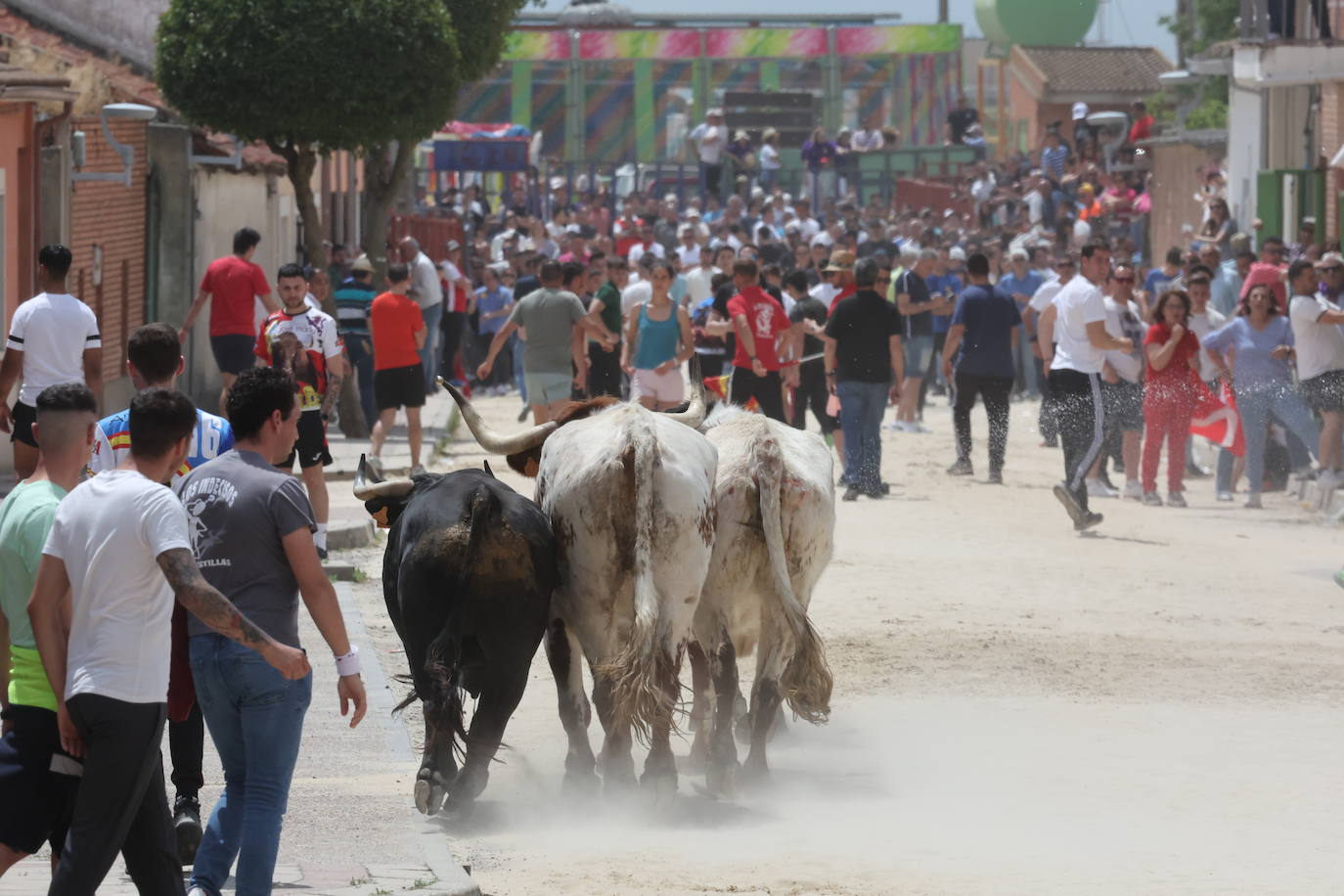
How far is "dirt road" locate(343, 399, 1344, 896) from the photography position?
6684 millimetres

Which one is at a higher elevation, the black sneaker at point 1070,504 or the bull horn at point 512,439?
the bull horn at point 512,439

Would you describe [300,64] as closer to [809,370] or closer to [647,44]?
[809,370]

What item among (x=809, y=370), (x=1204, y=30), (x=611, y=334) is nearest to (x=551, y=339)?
(x=611, y=334)

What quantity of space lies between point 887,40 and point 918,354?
99.9ft

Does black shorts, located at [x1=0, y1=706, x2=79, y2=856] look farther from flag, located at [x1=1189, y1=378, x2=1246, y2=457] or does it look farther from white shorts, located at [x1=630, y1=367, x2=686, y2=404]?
flag, located at [x1=1189, y1=378, x2=1246, y2=457]

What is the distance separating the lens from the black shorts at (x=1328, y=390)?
1577 centimetres

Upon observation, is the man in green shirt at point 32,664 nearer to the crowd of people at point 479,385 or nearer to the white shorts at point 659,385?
the crowd of people at point 479,385

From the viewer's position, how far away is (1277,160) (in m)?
27.4

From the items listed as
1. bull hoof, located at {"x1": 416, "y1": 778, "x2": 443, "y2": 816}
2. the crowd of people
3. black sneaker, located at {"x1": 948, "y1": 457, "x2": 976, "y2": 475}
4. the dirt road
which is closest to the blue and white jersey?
the crowd of people

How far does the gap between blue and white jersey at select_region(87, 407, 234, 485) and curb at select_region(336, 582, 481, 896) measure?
4.59 feet

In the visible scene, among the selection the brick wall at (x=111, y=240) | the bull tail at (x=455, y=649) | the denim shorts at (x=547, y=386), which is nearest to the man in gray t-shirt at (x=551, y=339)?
the denim shorts at (x=547, y=386)

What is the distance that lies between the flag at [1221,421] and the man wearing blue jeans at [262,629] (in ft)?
40.3

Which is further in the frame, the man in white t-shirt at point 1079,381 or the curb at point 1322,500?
the curb at point 1322,500

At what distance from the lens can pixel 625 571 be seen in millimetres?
7586
